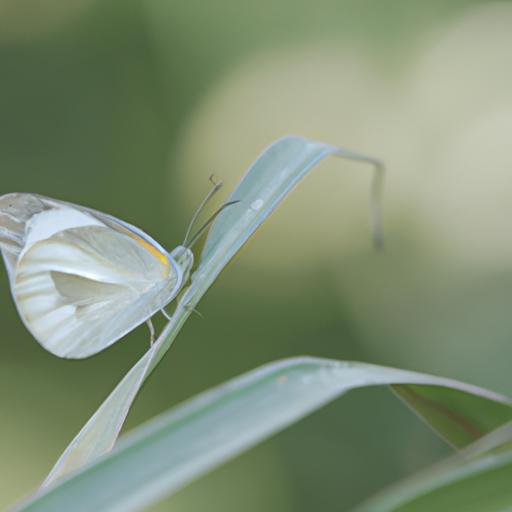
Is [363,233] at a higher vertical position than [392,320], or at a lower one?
higher

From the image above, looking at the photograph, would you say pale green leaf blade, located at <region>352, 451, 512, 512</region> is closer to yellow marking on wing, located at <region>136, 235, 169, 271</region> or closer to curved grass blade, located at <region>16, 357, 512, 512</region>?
curved grass blade, located at <region>16, 357, 512, 512</region>

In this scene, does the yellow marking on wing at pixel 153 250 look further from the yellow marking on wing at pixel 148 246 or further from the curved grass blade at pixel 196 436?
the curved grass blade at pixel 196 436

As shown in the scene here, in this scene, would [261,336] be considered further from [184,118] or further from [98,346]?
[98,346]

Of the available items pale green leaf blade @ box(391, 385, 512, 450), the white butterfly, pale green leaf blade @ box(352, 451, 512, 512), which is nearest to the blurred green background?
the white butterfly

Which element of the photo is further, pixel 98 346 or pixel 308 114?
pixel 308 114

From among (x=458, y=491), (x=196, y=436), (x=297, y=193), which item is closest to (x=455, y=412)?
(x=458, y=491)

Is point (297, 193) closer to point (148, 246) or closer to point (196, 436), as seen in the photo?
point (148, 246)

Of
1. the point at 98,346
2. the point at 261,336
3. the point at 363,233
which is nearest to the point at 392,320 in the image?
the point at 363,233

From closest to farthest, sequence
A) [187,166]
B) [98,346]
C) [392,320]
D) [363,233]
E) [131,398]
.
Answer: [131,398], [98,346], [392,320], [363,233], [187,166]
